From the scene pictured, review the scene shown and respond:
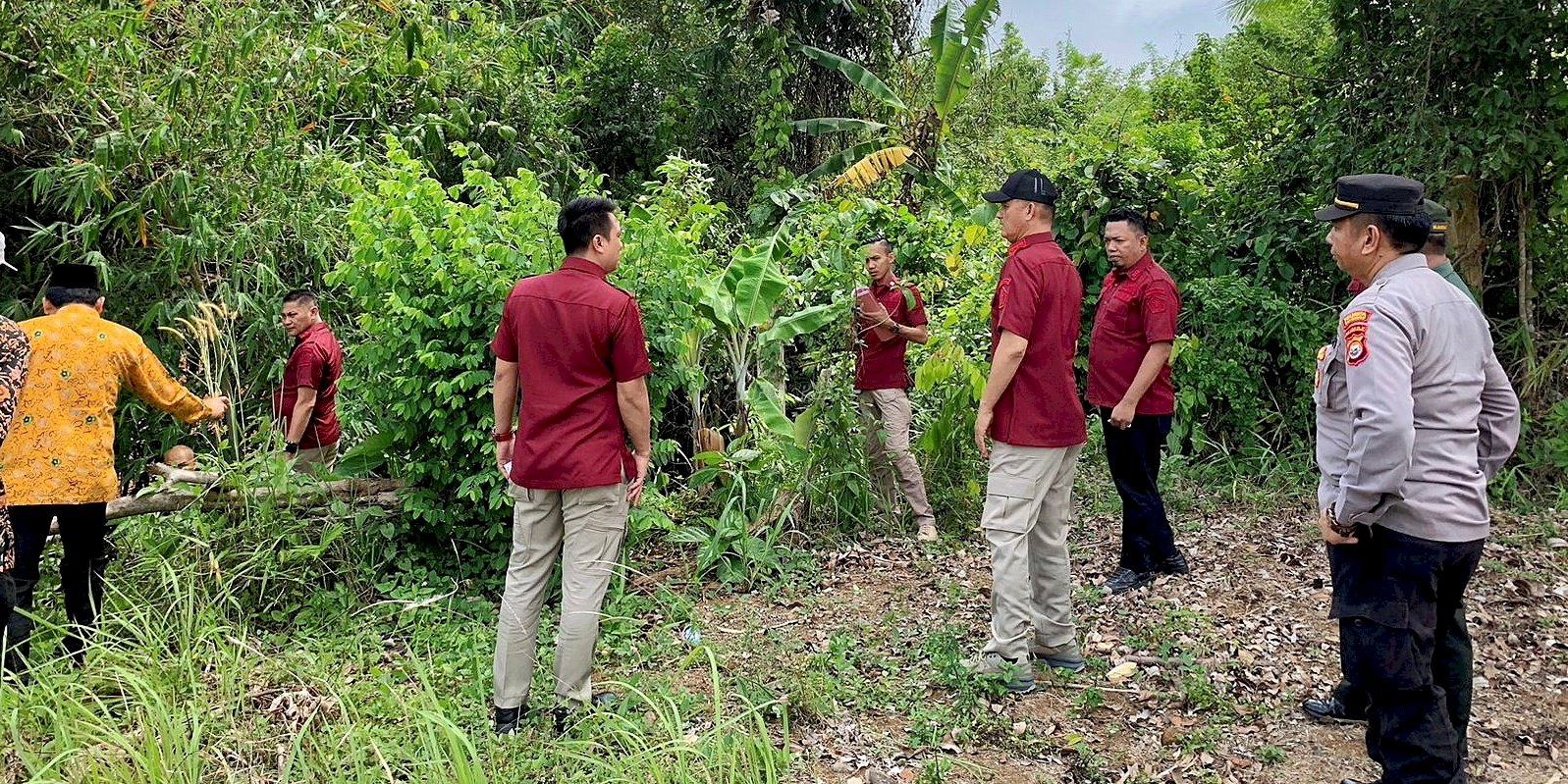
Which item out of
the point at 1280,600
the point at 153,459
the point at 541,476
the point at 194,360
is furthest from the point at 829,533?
the point at 153,459

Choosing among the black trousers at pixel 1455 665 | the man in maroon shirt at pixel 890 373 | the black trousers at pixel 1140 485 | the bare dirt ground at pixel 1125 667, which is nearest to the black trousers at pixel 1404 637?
the black trousers at pixel 1455 665

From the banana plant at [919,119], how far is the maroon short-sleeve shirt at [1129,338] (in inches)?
205

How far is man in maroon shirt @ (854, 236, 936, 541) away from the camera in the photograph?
21.2 ft

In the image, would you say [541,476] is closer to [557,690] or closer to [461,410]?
[557,690]

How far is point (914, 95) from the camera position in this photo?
13000mm

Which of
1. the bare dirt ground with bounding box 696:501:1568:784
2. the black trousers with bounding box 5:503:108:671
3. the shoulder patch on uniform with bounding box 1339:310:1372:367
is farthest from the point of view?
the black trousers with bounding box 5:503:108:671

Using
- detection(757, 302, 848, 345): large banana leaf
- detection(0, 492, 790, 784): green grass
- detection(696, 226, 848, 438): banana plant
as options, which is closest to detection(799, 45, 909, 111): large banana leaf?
detection(696, 226, 848, 438): banana plant

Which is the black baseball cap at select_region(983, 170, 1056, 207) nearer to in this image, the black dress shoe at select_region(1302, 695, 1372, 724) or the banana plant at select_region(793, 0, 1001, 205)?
the black dress shoe at select_region(1302, 695, 1372, 724)

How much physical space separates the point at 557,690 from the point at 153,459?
5.18 meters

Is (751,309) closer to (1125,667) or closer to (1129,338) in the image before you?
(1129,338)

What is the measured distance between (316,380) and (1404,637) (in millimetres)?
5382

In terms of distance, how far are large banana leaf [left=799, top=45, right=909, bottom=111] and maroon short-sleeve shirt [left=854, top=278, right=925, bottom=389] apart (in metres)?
5.77

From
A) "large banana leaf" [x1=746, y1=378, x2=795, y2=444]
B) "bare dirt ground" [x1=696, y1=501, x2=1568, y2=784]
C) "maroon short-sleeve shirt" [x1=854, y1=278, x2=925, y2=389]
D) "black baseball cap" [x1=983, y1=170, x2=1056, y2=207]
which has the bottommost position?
"bare dirt ground" [x1=696, y1=501, x2=1568, y2=784]

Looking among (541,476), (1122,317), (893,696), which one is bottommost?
(893,696)
